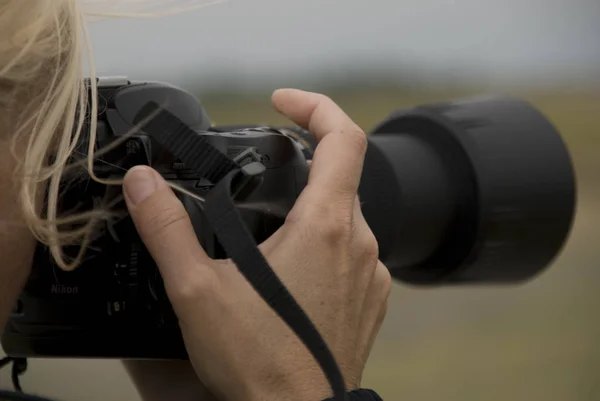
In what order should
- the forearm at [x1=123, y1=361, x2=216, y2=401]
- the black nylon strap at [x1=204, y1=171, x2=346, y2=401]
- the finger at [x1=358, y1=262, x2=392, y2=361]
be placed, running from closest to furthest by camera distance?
the black nylon strap at [x1=204, y1=171, x2=346, y2=401]
the finger at [x1=358, y1=262, x2=392, y2=361]
the forearm at [x1=123, y1=361, x2=216, y2=401]

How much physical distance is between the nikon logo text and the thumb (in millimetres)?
98

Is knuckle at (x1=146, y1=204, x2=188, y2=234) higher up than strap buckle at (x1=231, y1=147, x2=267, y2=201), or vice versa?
strap buckle at (x1=231, y1=147, x2=267, y2=201)

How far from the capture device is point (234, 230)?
0.47 m

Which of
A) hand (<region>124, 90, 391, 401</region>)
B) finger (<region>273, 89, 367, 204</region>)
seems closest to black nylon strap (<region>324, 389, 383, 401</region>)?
hand (<region>124, 90, 391, 401</region>)

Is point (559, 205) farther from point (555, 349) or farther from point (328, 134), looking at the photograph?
point (555, 349)

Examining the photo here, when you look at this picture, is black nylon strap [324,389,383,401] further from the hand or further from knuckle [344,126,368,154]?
knuckle [344,126,368,154]

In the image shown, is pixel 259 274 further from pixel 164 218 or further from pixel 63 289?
pixel 63 289

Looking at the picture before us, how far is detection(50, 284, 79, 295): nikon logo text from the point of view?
58 centimetres

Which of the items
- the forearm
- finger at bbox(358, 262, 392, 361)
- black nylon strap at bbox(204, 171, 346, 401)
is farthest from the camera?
the forearm

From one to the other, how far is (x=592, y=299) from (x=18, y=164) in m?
2.18

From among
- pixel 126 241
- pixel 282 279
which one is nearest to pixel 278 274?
pixel 282 279

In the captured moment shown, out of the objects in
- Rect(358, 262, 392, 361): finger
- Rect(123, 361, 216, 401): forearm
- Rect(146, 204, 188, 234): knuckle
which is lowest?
Rect(123, 361, 216, 401): forearm

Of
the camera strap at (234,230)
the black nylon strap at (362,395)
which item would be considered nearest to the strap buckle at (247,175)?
the camera strap at (234,230)

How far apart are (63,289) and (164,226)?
123mm
